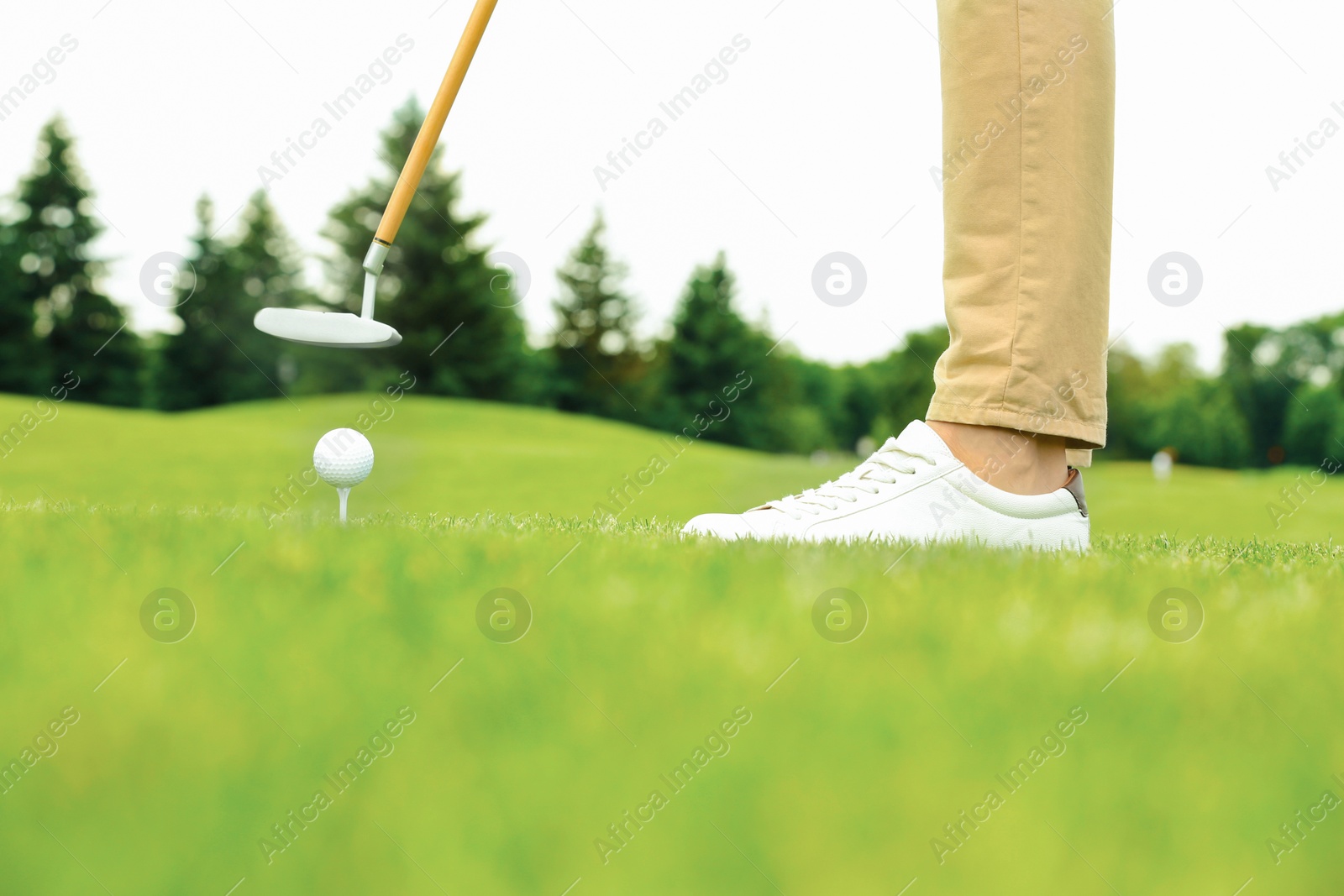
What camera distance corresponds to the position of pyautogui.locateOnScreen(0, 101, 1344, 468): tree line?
25.8 meters

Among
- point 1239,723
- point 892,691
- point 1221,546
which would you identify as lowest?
point 892,691

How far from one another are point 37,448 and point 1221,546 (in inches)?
393

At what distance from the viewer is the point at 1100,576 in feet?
4.94

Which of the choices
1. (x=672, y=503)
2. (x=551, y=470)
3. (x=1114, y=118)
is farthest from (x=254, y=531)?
(x=551, y=470)

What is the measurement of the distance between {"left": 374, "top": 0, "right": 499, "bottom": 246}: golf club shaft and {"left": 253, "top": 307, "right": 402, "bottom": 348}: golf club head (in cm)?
25

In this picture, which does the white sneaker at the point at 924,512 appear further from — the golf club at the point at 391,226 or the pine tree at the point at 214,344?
the pine tree at the point at 214,344

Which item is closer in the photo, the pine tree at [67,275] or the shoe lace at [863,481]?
the shoe lace at [863,481]

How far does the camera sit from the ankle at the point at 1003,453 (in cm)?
209

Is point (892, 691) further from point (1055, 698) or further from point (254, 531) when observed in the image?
point (254, 531)

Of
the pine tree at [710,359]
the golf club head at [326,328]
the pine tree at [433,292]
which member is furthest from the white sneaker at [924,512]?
the pine tree at [710,359]

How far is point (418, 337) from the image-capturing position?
27391 mm

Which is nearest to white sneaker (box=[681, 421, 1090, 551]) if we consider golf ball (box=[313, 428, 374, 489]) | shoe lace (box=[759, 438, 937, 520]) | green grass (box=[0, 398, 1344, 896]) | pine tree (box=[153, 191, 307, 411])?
shoe lace (box=[759, 438, 937, 520])

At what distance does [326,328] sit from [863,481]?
157cm

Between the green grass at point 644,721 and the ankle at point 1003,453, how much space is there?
55 centimetres
